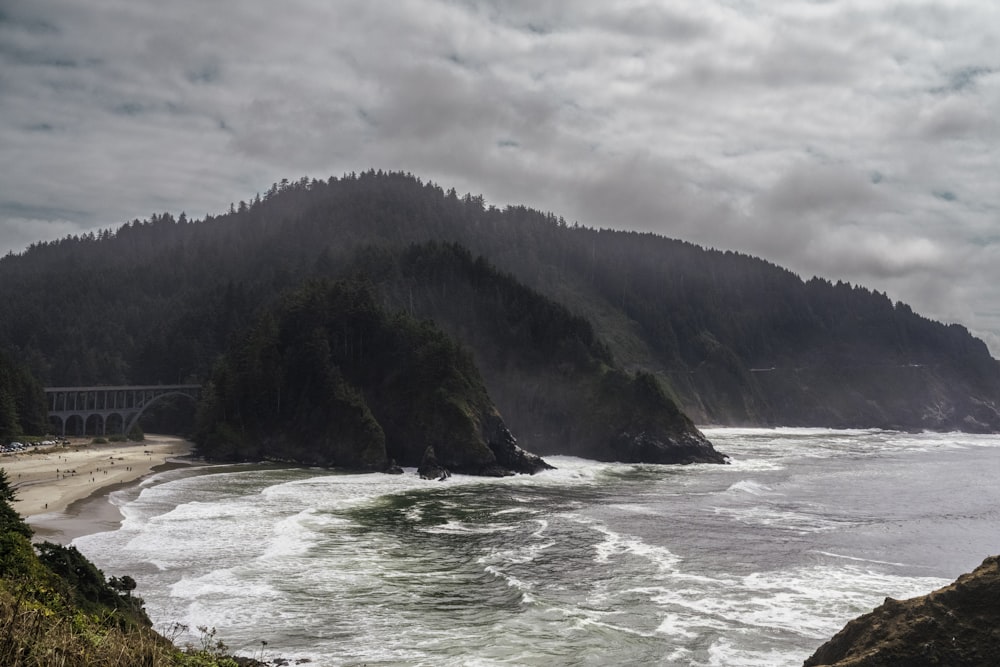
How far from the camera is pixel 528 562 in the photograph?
45.6m

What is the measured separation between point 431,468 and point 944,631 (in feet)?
266

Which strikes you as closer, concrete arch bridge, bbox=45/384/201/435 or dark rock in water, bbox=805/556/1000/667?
dark rock in water, bbox=805/556/1000/667

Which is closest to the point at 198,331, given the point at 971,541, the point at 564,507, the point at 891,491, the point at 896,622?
the point at 564,507

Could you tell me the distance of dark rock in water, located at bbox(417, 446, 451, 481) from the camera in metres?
92.8

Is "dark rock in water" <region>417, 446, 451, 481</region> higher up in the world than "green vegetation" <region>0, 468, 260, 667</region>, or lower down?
lower down

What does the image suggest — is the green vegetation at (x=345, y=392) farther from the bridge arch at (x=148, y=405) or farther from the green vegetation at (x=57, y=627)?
the green vegetation at (x=57, y=627)

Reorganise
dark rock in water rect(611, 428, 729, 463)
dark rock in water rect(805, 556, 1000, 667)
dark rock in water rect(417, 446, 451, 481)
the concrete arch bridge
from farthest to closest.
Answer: the concrete arch bridge, dark rock in water rect(611, 428, 729, 463), dark rock in water rect(417, 446, 451, 481), dark rock in water rect(805, 556, 1000, 667)

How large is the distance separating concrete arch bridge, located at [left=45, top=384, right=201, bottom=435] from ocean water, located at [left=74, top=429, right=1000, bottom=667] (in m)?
61.0

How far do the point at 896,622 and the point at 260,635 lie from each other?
80.7ft

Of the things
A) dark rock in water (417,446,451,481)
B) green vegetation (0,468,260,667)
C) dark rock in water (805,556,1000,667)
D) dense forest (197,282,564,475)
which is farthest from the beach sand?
dark rock in water (805,556,1000,667)

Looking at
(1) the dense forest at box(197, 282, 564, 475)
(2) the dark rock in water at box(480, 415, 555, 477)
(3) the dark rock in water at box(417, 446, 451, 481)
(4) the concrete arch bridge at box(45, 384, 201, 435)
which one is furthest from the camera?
(4) the concrete arch bridge at box(45, 384, 201, 435)

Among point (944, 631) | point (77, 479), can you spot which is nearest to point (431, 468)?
point (77, 479)

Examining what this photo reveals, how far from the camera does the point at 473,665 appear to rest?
90.0 feet

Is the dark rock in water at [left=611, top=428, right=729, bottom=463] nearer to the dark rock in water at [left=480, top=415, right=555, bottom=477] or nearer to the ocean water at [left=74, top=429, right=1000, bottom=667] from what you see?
the dark rock in water at [left=480, top=415, right=555, bottom=477]
